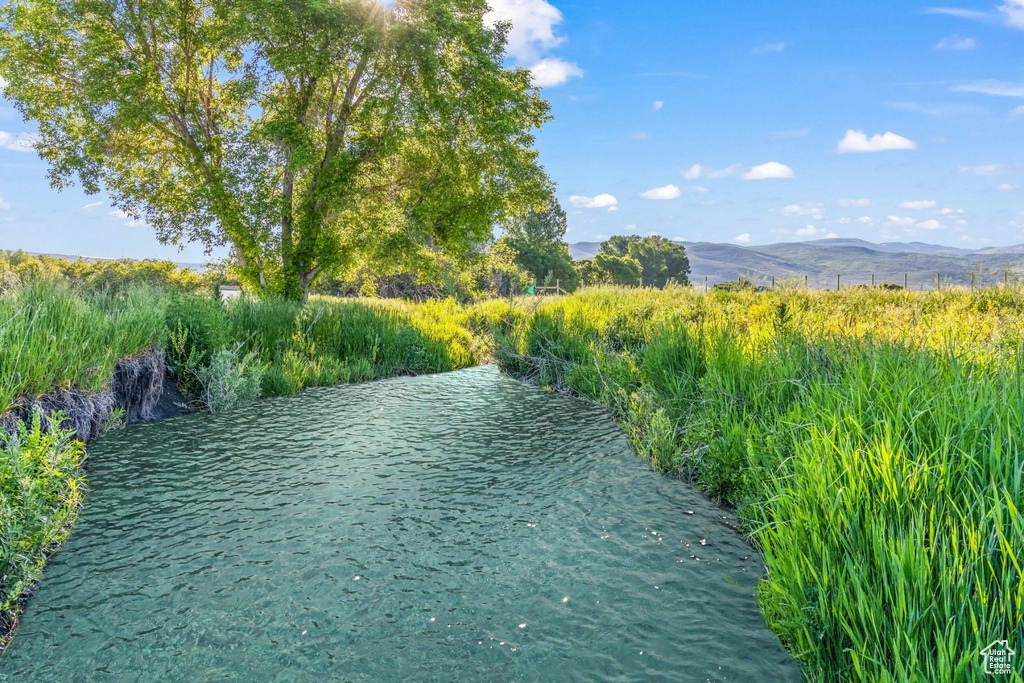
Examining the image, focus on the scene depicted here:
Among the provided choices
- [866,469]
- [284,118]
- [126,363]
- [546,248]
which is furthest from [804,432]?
[546,248]

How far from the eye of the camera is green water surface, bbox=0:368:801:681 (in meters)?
2.85

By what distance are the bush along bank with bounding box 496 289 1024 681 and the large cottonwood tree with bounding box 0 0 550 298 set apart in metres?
13.7

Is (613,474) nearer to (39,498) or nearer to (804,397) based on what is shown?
(804,397)

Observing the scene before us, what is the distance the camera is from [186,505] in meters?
4.79

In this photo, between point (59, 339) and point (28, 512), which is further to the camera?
point (59, 339)

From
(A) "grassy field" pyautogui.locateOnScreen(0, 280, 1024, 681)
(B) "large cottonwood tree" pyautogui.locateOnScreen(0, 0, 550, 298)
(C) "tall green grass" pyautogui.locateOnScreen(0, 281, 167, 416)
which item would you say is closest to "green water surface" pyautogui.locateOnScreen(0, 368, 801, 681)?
(A) "grassy field" pyautogui.locateOnScreen(0, 280, 1024, 681)

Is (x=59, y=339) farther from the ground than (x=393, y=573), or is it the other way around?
(x=59, y=339)

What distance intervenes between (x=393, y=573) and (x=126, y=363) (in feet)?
19.5

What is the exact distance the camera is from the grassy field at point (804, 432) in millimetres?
2260

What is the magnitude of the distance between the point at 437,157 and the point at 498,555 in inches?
683

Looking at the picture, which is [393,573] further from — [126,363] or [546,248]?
[546,248]

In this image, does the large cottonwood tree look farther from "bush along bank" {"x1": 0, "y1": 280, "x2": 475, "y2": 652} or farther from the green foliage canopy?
the green foliage canopy

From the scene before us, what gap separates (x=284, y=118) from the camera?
17.2 meters

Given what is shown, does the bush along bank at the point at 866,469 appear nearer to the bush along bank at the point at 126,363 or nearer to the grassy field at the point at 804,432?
the grassy field at the point at 804,432
